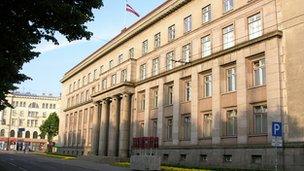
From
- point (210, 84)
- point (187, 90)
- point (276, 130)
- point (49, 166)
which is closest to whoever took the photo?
point (276, 130)

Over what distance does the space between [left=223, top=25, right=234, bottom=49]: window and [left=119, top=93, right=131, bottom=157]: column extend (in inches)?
782

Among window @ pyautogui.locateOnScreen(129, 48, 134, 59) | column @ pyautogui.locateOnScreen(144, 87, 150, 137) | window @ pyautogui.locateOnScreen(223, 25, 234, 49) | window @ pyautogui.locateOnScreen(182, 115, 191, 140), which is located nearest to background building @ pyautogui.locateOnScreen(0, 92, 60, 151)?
window @ pyautogui.locateOnScreen(129, 48, 134, 59)

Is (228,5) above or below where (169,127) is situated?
above

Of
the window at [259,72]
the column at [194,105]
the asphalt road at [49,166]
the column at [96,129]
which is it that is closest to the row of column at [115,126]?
the column at [96,129]

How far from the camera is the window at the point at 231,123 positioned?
3581 centimetres

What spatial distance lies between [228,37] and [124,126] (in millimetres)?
22035

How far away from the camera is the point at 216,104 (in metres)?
37.8

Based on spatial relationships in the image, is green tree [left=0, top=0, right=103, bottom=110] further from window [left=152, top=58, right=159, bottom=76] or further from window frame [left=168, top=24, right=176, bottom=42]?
window [left=152, top=58, right=159, bottom=76]

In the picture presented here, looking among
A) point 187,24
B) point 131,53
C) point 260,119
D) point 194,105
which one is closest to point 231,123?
A: point 260,119

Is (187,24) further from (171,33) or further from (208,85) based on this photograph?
(208,85)

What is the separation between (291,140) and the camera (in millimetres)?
29516

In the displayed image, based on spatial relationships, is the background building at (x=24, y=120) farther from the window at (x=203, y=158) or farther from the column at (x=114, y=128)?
the window at (x=203, y=158)

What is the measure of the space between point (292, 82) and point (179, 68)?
1580 cm

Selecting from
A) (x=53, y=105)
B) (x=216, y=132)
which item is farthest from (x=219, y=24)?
(x=53, y=105)
